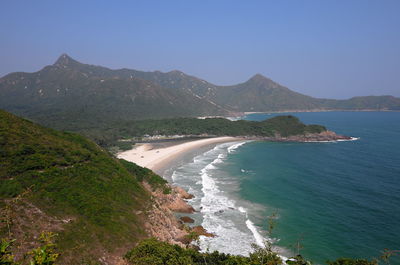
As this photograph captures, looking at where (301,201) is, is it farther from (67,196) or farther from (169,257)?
(67,196)

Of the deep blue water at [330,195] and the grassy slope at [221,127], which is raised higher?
the grassy slope at [221,127]

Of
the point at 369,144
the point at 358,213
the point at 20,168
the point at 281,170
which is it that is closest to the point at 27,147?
the point at 20,168

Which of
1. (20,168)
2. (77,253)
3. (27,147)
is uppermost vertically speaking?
(27,147)

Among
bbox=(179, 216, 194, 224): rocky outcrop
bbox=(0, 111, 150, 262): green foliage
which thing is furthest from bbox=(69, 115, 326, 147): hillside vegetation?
bbox=(179, 216, 194, 224): rocky outcrop

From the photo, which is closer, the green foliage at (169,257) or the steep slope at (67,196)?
the green foliage at (169,257)

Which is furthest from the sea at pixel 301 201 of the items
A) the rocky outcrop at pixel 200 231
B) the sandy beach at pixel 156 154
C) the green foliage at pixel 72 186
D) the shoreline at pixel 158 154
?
the green foliage at pixel 72 186

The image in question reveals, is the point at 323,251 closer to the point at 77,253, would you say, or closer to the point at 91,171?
the point at 77,253

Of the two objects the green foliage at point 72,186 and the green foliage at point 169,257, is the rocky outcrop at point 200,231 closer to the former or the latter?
the green foliage at point 72,186
